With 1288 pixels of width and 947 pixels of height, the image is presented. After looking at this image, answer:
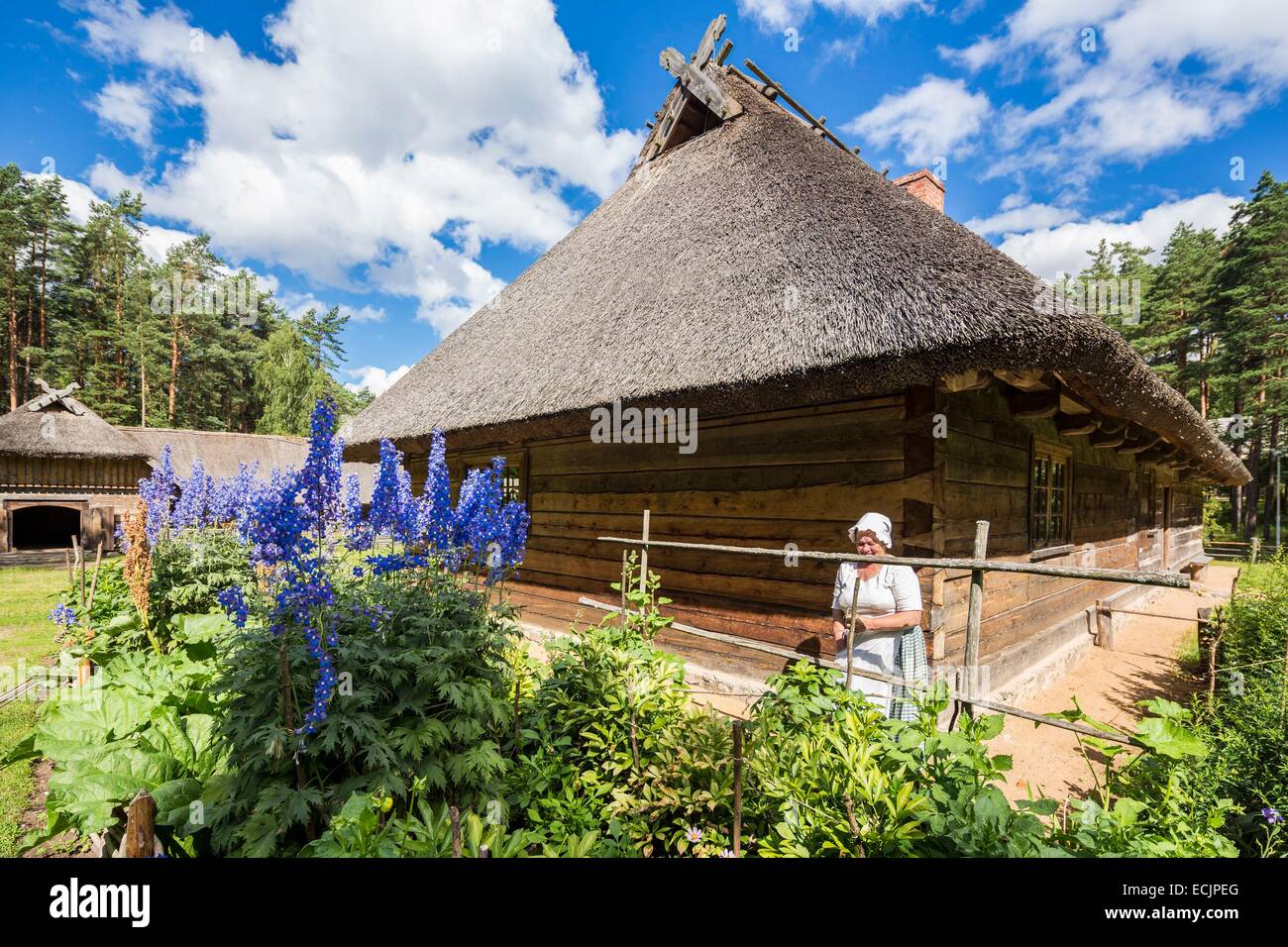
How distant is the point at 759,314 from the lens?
4086 mm

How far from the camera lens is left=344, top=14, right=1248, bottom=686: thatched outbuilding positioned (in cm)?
335

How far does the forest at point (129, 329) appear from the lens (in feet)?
66.3

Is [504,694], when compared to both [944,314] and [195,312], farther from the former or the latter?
[195,312]

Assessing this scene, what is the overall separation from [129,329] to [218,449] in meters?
9.41

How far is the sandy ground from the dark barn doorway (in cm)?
2494

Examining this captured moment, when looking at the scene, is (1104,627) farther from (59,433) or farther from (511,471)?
(59,433)

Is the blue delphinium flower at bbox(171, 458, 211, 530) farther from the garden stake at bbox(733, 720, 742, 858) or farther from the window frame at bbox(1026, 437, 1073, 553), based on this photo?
the window frame at bbox(1026, 437, 1073, 553)

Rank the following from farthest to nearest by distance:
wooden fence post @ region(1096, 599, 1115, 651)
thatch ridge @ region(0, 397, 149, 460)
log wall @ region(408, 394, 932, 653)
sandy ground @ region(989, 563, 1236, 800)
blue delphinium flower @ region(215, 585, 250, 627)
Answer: thatch ridge @ region(0, 397, 149, 460), wooden fence post @ region(1096, 599, 1115, 651), log wall @ region(408, 394, 932, 653), sandy ground @ region(989, 563, 1236, 800), blue delphinium flower @ region(215, 585, 250, 627)

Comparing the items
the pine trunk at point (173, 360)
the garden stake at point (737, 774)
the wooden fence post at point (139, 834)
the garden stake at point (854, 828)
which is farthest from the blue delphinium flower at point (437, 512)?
the pine trunk at point (173, 360)

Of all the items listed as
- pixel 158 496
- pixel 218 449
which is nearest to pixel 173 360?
pixel 218 449

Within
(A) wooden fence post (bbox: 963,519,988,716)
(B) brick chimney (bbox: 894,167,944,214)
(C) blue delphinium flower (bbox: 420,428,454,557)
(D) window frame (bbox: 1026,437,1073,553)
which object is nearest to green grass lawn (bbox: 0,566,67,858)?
(C) blue delphinium flower (bbox: 420,428,454,557)

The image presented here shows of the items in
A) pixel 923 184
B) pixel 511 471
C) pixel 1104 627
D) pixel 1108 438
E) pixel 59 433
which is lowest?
pixel 1104 627

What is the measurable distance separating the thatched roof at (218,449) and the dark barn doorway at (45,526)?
308cm
